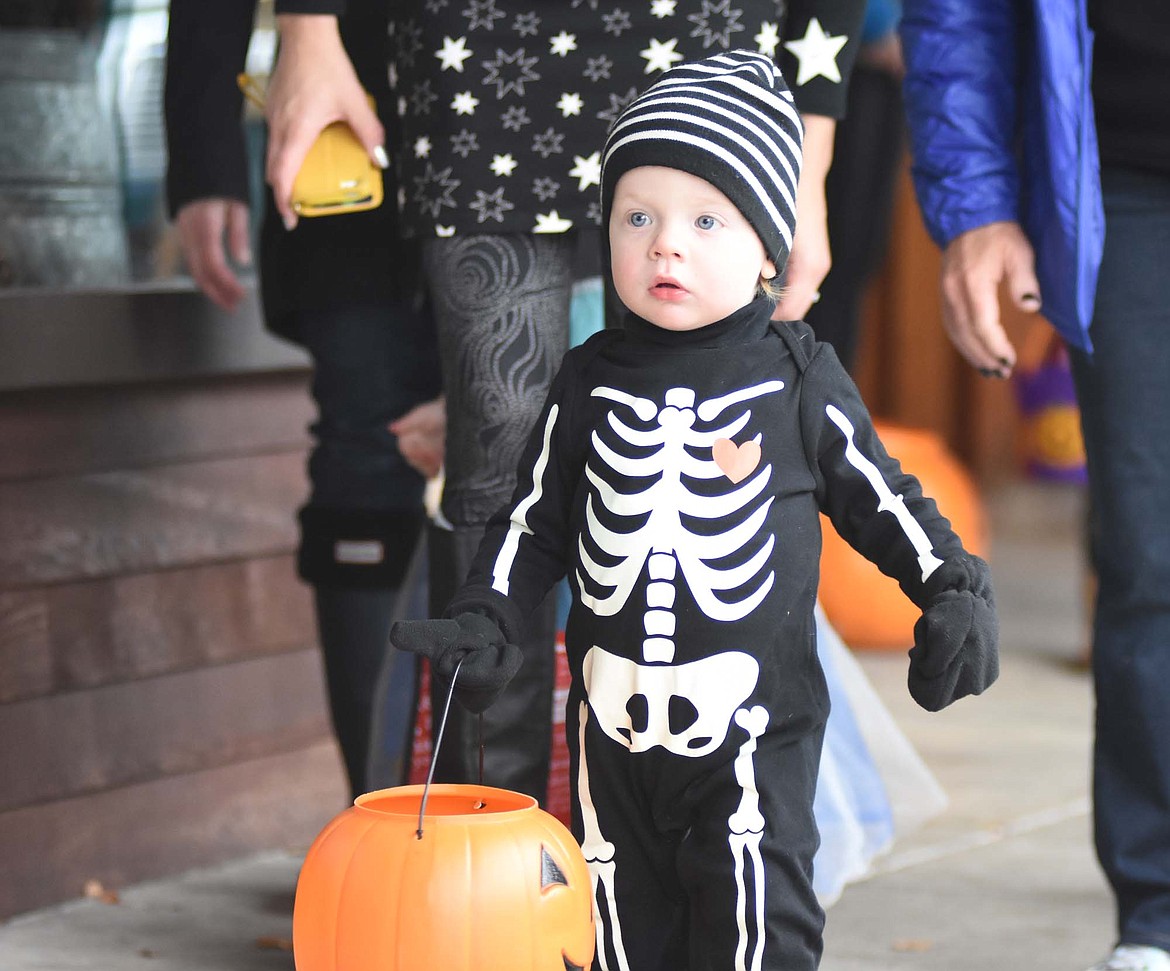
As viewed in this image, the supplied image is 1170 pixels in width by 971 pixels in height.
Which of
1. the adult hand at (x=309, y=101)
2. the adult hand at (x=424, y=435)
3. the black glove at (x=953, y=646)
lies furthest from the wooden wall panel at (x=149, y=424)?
the black glove at (x=953, y=646)

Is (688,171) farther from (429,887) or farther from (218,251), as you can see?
(218,251)

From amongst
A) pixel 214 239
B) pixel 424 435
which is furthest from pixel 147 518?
pixel 424 435

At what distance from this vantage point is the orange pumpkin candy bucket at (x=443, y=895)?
1489 millimetres

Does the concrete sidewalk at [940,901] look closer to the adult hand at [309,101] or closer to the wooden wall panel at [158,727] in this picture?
the wooden wall panel at [158,727]

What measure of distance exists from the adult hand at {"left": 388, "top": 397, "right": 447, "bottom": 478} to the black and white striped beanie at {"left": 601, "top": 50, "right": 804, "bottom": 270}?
49 cm

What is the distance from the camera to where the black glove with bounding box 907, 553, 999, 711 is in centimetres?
147

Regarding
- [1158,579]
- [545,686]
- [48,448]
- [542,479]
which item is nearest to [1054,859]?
[1158,579]

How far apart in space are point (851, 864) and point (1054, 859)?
0.57m

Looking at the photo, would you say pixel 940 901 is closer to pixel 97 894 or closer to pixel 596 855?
pixel 596 855

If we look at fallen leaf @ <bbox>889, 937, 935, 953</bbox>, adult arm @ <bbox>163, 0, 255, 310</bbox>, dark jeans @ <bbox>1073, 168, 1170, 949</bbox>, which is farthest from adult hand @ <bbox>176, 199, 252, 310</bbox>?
fallen leaf @ <bbox>889, 937, 935, 953</bbox>

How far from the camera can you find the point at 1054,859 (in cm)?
269

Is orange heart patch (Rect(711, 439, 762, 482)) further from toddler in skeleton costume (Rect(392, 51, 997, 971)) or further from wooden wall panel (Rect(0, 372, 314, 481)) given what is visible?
wooden wall panel (Rect(0, 372, 314, 481))

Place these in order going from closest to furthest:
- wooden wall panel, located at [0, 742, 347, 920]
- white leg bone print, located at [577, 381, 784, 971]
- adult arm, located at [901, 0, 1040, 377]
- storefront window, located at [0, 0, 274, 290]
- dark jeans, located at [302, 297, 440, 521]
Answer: white leg bone print, located at [577, 381, 784, 971], adult arm, located at [901, 0, 1040, 377], dark jeans, located at [302, 297, 440, 521], wooden wall panel, located at [0, 742, 347, 920], storefront window, located at [0, 0, 274, 290]

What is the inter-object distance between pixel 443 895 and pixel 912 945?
38.4 inches
